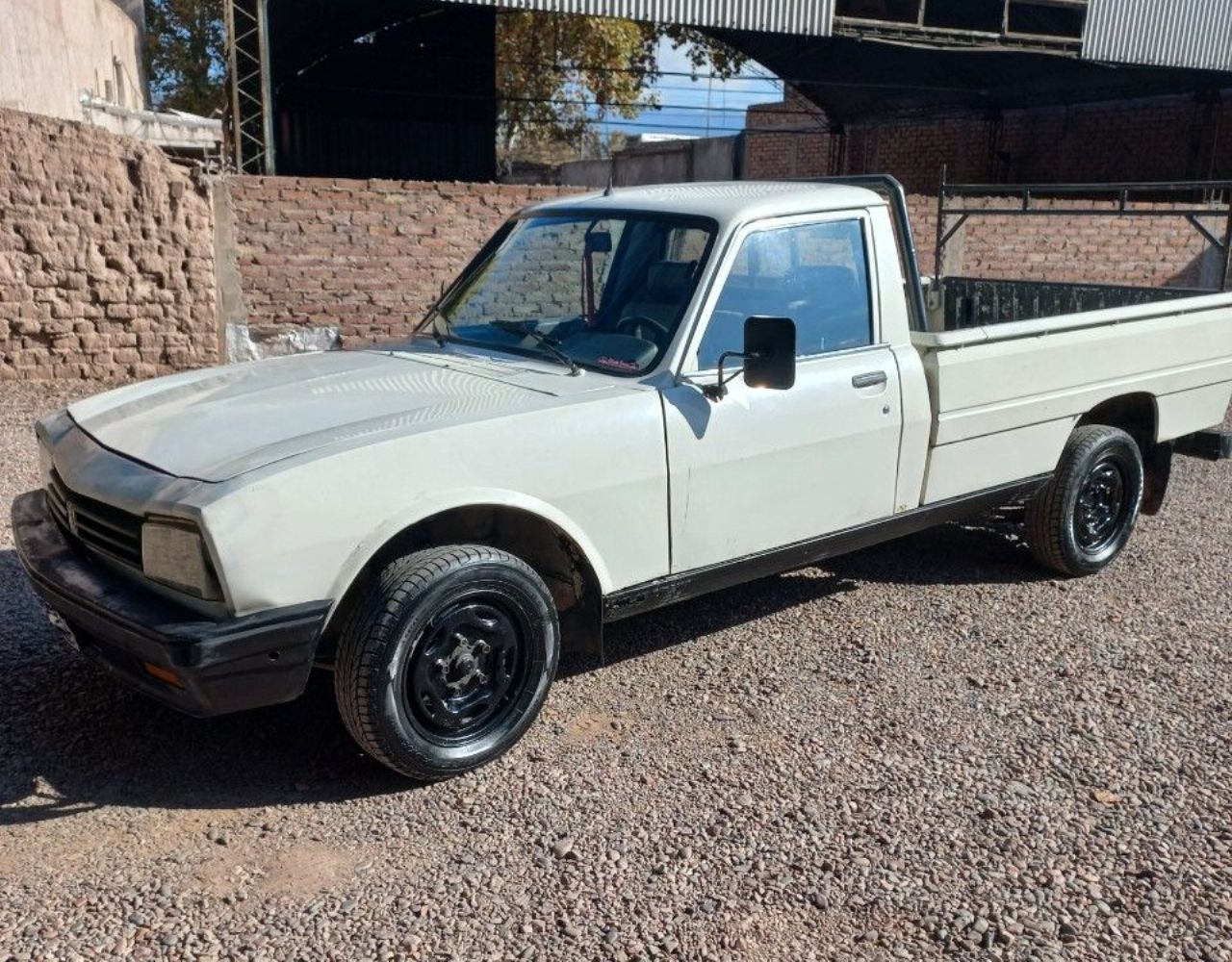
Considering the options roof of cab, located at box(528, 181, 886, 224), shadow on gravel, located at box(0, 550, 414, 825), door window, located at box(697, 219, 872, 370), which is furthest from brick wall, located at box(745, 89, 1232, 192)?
shadow on gravel, located at box(0, 550, 414, 825)

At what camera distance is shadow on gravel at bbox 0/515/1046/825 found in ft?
11.4

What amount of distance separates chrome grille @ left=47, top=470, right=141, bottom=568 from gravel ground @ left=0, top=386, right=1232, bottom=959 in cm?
71

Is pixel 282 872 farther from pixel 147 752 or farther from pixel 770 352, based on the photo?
pixel 770 352

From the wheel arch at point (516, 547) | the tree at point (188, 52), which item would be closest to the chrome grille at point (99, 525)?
the wheel arch at point (516, 547)

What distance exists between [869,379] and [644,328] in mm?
974

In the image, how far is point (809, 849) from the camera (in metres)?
3.24

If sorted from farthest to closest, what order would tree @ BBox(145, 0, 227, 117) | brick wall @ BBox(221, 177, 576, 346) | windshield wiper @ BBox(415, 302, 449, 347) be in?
tree @ BBox(145, 0, 227, 117), brick wall @ BBox(221, 177, 576, 346), windshield wiper @ BBox(415, 302, 449, 347)

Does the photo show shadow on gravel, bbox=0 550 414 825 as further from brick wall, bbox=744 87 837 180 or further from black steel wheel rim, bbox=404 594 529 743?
brick wall, bbox=744 87 837 180

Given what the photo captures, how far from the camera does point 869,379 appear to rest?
447cm

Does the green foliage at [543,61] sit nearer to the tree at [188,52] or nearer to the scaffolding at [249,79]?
the tree at [188,52]

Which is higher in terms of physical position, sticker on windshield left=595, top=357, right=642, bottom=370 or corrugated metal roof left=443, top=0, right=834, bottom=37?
corrugated metal roof left=443, top=0, right=834, bottom=37

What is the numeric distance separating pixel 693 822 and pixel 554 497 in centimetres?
109

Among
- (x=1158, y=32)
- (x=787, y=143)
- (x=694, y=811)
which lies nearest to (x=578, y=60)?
(x=787, y=143)

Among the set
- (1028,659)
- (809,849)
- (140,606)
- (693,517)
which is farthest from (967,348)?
(140,606)
